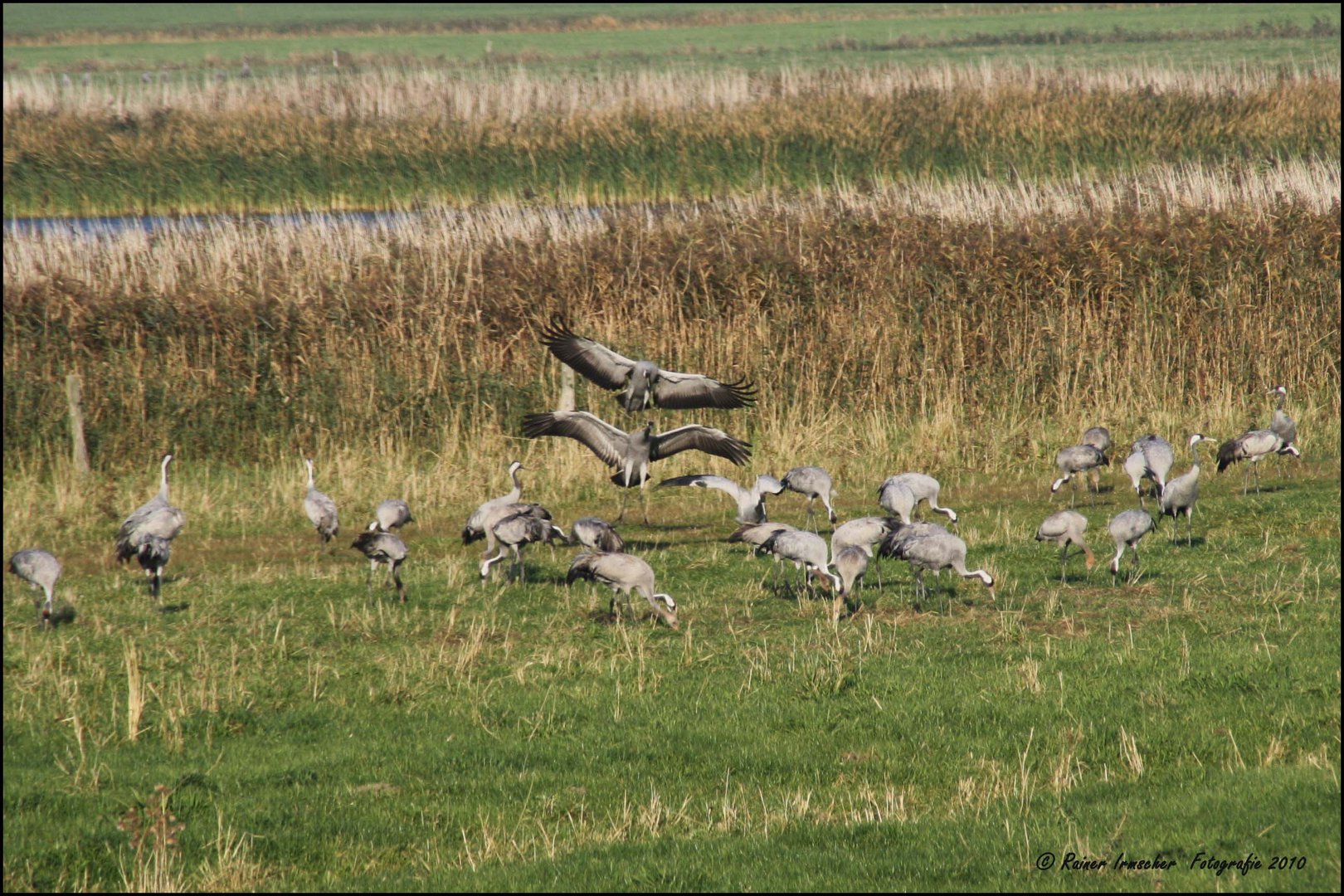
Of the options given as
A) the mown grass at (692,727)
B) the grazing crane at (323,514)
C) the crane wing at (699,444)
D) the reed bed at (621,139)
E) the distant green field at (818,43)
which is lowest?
the mown grass at (692,727)

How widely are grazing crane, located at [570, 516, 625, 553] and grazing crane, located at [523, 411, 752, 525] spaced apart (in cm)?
259

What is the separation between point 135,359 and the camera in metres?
20.8

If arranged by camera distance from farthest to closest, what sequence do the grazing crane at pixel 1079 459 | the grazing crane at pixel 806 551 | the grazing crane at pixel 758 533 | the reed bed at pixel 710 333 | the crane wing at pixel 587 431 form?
the reed bed at pixel 710 333 < the crane wing at pixel 587 431 < the grazing crane at pixel 1079 459 < the grazing crane at pixel 758 533 < the grazing crane at pixel 806 551

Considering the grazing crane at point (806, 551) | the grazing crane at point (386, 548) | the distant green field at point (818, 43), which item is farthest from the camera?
the distant green field at point (818, 43)

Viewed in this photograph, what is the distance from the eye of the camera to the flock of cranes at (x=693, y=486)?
41.5 ft

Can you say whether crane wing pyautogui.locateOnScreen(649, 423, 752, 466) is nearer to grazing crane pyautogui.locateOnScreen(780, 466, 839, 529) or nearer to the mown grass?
grazing crane pyautogui.locateOnScreen(780, 466, 839, 529)

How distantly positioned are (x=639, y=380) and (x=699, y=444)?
1170 millimetres

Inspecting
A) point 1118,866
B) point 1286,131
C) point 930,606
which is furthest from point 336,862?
point 1286,131

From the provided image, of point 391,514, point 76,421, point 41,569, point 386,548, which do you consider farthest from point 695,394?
point 76,421

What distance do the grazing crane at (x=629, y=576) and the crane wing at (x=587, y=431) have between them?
4579 mm

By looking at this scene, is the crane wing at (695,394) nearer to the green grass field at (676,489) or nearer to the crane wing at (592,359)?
the crane wing at (592,359)

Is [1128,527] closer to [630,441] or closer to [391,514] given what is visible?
[630,441]

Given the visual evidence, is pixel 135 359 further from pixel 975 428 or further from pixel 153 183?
pixel 153 183

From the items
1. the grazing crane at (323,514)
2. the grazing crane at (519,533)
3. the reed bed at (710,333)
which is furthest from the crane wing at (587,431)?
the grazing crane at (519,533)
